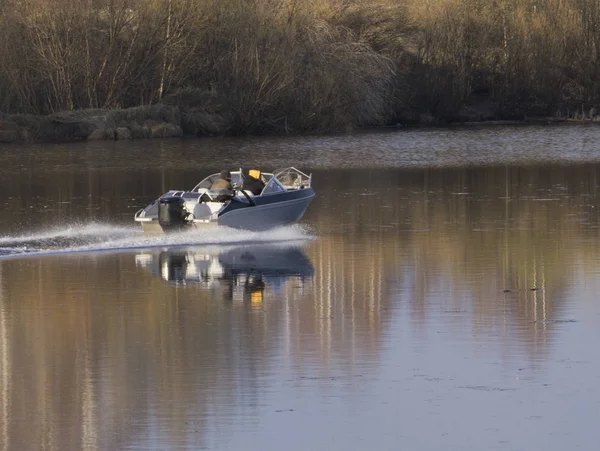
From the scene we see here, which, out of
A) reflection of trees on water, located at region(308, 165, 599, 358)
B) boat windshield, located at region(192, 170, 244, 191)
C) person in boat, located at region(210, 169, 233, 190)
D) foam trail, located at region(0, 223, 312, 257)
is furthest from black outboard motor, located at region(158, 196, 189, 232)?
reflection of trees on water, located at region(308, 165, 599, 358)

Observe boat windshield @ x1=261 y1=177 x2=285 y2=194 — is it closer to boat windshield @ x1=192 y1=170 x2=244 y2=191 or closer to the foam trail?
boat windshield @ x1=192 y1=170 x2=244 y2=191

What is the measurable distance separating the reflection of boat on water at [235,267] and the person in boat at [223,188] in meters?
1.19

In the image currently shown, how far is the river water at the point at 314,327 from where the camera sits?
12.2m

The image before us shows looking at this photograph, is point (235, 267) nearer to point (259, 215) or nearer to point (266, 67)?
point (259, 215)

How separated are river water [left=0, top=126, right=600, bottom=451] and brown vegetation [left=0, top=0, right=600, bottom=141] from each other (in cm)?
2845

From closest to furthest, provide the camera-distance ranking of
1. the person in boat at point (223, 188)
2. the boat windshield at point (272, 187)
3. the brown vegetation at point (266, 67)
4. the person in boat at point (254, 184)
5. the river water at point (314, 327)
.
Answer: the river water at point (314, 327) → the person in boat at point (223, 188) → the boat windshield at point (272, 187) → the person in boat at point (254, 184) → the brown vegetation at point (266, 67)

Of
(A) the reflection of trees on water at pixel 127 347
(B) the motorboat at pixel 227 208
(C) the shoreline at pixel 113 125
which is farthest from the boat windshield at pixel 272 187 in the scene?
(C) the shoreline at pixel 113 125

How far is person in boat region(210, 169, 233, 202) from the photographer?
25062mm

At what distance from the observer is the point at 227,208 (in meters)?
24.8

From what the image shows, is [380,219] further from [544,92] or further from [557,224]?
[544,92]

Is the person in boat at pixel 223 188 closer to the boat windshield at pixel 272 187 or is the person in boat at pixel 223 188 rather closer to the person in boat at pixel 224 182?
the person in boat at pixel 224 182

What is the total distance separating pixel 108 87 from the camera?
6406 centimetres

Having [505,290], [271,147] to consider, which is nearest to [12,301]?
[505,290]

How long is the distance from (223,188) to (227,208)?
0.68 meters
